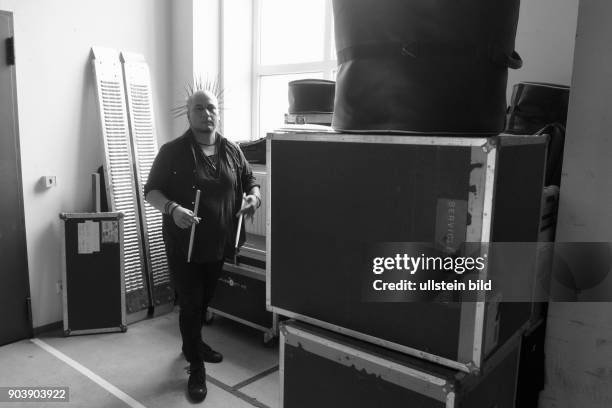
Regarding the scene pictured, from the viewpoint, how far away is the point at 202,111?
8.02ft

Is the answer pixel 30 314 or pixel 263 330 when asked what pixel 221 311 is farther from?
pixel 30 314

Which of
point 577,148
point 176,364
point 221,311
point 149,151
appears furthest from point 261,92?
point 577,148

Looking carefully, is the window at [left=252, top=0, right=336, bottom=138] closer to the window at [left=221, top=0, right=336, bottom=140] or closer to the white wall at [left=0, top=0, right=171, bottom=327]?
the window at [left=221, top=0, right=336, bottom=140]

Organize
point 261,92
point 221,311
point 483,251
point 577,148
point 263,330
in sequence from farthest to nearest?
point 261,92
point 221,311
point 263,330
point 577,148
point 483,251

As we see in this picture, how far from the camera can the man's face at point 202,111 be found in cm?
245

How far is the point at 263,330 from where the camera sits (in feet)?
9.93

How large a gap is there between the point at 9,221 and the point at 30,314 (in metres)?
0.61

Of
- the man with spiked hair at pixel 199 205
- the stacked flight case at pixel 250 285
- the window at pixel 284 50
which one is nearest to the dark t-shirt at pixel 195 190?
the man with spiked hair at pixel 199 205

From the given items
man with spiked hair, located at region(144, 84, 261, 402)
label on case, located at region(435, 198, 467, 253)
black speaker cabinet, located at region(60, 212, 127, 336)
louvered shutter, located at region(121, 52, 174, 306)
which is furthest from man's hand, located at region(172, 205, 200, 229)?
label on case, located at region(435, 198, 467, 253)

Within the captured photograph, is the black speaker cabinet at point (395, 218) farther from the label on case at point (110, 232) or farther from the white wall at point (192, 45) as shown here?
the white wall at point (192, 45)

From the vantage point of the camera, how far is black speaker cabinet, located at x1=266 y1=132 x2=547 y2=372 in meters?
0.98

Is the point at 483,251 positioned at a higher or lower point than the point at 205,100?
lower

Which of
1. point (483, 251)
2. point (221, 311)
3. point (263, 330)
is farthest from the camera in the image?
point (221, 311)

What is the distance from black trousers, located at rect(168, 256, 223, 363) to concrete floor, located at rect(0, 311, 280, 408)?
256 millimetres
